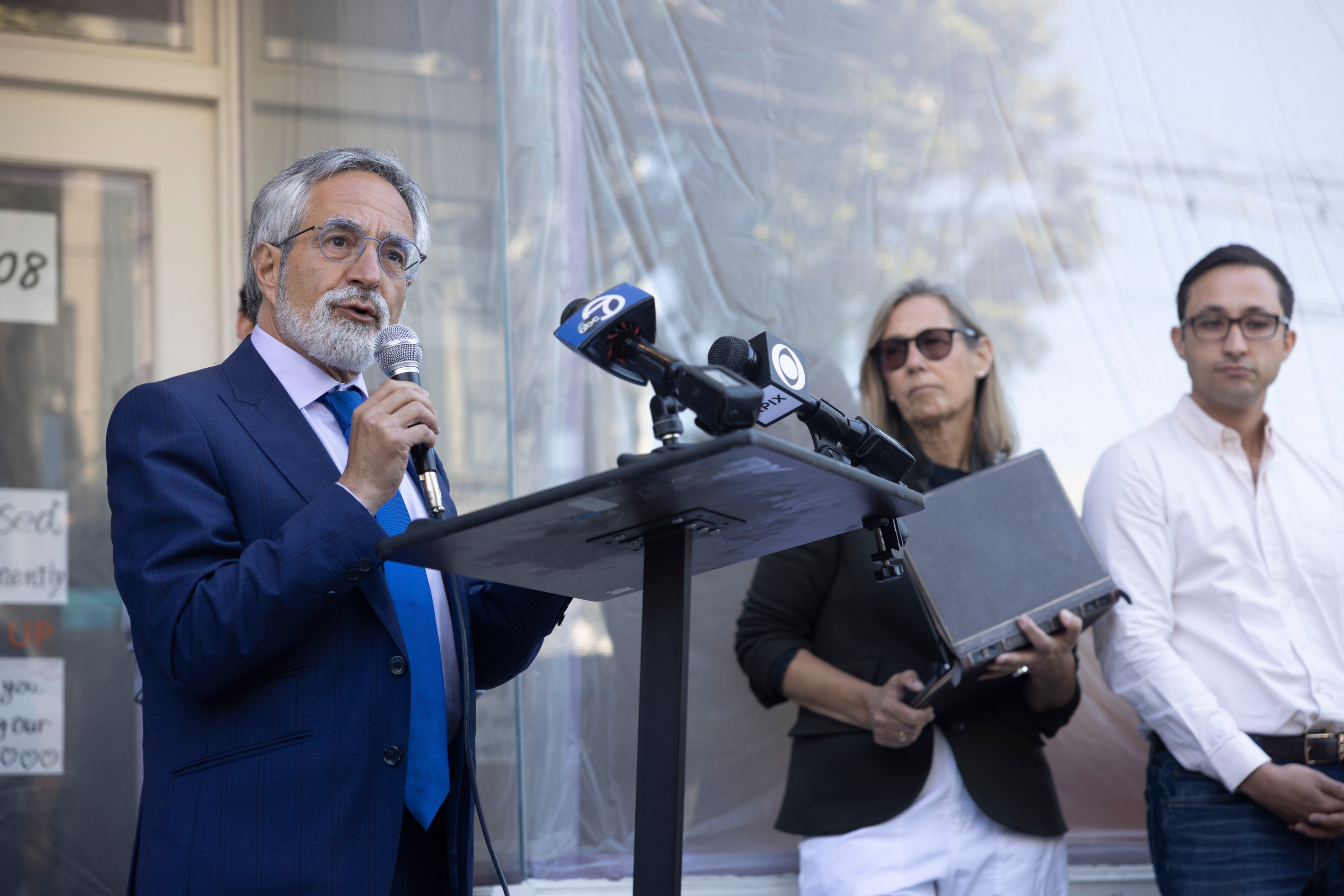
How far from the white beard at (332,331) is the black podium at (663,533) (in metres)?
0.59

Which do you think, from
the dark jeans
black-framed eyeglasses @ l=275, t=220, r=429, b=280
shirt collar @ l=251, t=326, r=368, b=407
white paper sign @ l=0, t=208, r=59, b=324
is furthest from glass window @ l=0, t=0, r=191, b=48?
the dark jeans

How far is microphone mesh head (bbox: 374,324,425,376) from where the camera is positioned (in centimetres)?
161

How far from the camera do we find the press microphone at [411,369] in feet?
4.76

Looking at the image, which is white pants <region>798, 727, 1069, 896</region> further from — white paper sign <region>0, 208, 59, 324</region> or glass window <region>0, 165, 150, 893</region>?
white paper sign <region>0, 208, 59, 324</region>

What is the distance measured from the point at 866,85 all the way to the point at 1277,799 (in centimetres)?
223

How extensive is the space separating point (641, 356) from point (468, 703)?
625 millimetres

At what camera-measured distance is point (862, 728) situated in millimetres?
2592

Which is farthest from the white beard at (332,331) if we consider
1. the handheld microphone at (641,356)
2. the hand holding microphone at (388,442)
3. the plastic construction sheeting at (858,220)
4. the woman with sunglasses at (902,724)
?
the woman with sunglasses at (902,724)

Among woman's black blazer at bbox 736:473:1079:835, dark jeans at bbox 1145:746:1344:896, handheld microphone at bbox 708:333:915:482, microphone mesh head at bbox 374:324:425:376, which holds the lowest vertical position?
dark jeans at bbox 1145:746:1344:896

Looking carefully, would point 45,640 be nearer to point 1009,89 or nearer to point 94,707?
point 94,707

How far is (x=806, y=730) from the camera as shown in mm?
2672

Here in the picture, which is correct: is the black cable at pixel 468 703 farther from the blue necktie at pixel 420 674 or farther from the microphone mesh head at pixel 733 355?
the microphone mesh head at pixel 733 355

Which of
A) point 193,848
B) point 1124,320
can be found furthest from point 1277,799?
Result: point 193,848

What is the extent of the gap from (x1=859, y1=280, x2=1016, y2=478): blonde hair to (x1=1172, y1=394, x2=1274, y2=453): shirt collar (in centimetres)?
43
